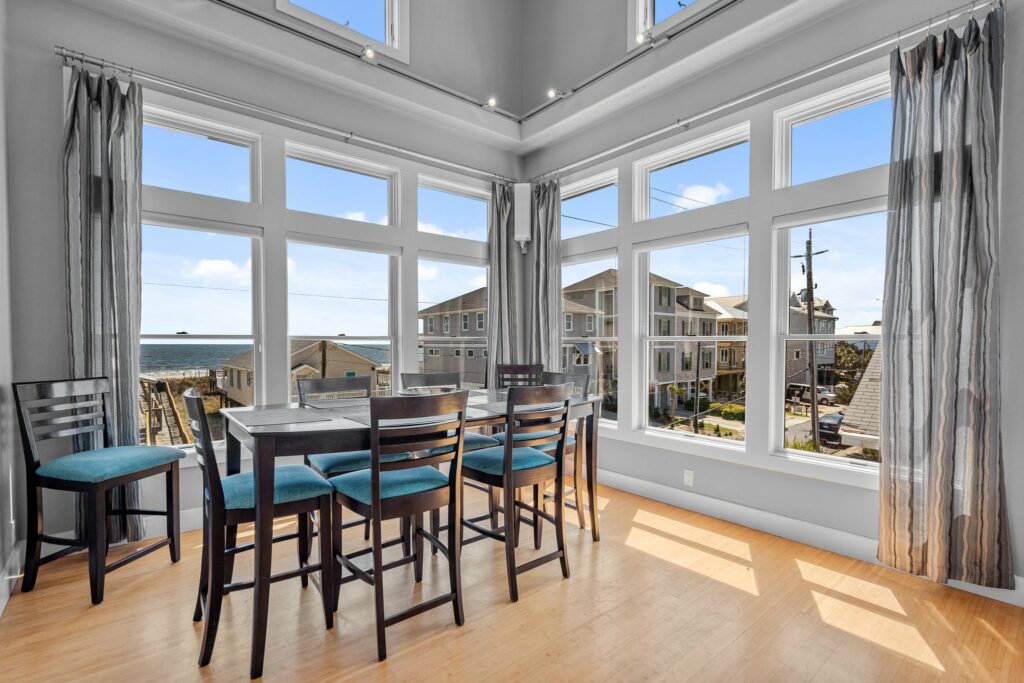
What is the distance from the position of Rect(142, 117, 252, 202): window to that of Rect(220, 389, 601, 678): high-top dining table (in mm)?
1743

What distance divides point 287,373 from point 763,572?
331cm

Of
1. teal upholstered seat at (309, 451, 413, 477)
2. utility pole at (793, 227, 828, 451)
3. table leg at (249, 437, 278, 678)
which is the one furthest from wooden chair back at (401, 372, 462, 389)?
utility pole at (793, 227, 828, 451)

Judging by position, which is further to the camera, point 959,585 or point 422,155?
point 422,155

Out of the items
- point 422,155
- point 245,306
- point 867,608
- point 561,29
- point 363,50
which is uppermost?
point 561,29

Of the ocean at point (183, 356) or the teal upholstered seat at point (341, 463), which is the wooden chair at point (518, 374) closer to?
the teal upholstered seat at point (341, 463)

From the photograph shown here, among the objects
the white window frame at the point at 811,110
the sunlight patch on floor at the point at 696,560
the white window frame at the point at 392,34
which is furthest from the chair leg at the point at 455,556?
the white window frame at the point at 392,34

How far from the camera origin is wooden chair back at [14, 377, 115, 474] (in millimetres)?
A: 2424

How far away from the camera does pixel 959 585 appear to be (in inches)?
97.0

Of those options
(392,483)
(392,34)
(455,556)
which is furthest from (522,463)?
(392,34)

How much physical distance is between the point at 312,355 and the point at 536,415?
2.16 m

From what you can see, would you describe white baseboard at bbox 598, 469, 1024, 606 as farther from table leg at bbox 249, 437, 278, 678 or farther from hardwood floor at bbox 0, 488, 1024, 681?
table leg at bbox 249, 437, 278, 678

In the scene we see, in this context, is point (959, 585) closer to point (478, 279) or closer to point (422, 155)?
point (478, 279)

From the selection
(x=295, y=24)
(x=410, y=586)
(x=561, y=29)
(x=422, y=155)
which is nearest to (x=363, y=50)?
(x=295, y=24)

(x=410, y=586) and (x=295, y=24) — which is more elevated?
(x=295, y=24)
